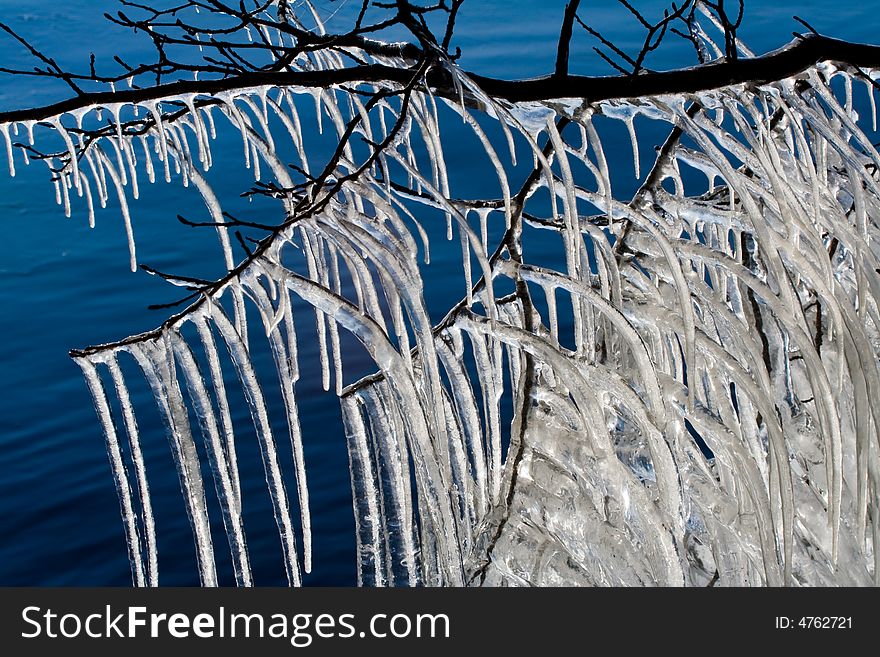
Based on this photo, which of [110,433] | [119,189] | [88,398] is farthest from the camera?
[88,398]

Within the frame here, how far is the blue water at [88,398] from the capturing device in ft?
11.3

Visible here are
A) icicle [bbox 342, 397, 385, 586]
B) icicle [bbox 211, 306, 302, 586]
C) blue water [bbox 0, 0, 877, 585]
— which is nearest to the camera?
icicle [bbox 211, 306, 302, 586]

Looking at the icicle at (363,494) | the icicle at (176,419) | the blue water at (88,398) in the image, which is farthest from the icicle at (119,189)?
the blue water at (88,398)

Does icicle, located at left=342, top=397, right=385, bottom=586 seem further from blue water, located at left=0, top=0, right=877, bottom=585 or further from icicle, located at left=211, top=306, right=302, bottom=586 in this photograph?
blue water, located at left=0, top=0, right=877, bottom=585

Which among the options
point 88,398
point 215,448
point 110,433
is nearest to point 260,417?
point 215,448

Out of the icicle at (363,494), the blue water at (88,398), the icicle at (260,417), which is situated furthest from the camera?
the blue water at (88,398)

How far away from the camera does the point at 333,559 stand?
3.48m

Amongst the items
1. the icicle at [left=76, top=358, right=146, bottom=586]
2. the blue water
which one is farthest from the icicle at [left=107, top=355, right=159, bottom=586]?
the blue water

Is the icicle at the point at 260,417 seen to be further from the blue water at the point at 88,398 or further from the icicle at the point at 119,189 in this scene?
the blue water at the point at 88,398

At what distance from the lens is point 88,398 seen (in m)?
4.35

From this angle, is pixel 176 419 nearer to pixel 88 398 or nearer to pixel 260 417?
pixel 260 417

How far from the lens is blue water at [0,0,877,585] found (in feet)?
11.3
